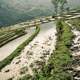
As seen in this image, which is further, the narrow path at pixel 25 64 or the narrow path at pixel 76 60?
the narrow path at pixel 25 64

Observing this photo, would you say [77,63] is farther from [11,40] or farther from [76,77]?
[11,40]

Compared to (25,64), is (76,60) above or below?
above

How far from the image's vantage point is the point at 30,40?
60688 mm

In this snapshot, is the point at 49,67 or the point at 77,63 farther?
the point at 77,63

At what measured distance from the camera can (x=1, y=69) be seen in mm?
38438

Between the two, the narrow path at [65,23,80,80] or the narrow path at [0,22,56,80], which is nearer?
the narrow path at [65,23,80,80]

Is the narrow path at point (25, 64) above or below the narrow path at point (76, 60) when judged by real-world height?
below

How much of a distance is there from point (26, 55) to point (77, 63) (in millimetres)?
13682

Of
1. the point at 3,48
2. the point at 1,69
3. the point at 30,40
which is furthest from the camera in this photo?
the point at 30,40

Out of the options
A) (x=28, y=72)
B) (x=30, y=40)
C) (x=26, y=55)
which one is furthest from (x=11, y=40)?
(x=28, y=72)

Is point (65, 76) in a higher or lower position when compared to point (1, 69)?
higher

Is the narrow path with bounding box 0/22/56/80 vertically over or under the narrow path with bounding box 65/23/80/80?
under

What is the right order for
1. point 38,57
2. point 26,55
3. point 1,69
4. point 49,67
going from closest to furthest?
point 49,67 → point 1,69 → point 38,57 → point 26,55

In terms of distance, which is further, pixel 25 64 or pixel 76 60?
pixel 25 64
